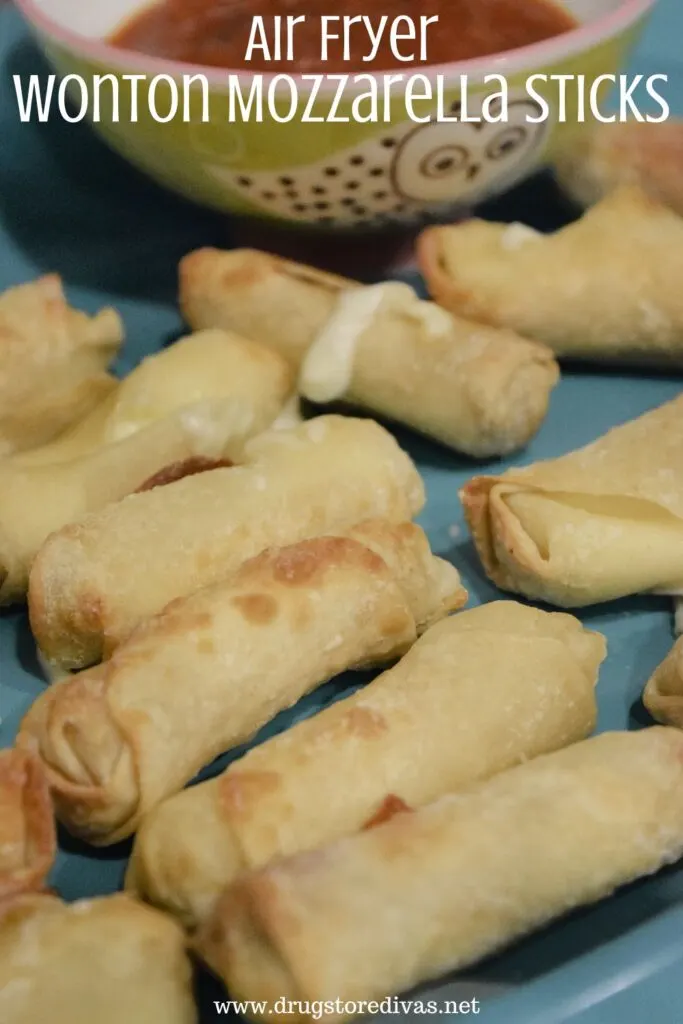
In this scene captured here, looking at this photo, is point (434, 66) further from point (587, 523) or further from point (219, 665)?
point (219, 665)

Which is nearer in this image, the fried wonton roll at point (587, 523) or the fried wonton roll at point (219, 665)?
the fried wonton roll at point (219, 665)

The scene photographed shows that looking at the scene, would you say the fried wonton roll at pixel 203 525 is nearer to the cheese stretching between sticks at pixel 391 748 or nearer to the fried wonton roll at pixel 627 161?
the cheese stretching between sticks at pixel 391 748

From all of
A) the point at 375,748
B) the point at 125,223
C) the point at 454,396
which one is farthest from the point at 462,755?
the point at 125,223

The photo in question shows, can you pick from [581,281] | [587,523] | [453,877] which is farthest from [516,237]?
[453,877]

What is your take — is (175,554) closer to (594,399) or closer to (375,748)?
(375,748)

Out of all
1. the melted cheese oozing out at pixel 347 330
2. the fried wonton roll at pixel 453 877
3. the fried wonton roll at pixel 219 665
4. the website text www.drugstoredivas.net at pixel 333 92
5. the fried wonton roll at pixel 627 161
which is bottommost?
the fried wonton roll at pixel 453 877

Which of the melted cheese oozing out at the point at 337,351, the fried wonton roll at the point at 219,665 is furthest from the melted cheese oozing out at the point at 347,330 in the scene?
the fried wonton roll at the point at 219,665
